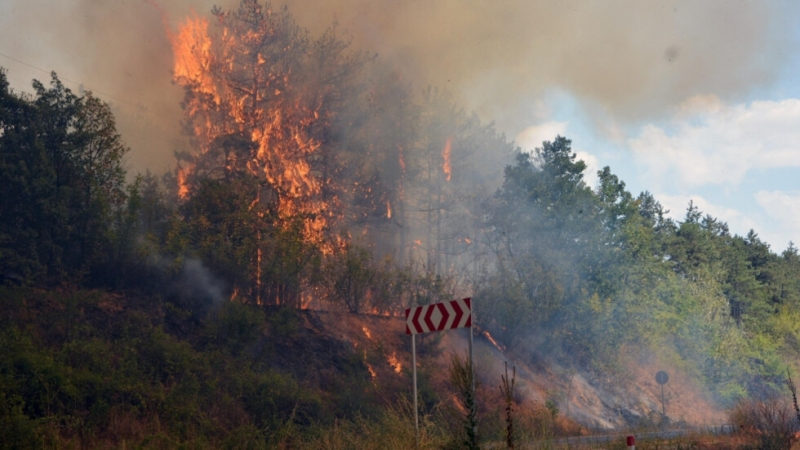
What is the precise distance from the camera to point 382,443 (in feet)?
44.9

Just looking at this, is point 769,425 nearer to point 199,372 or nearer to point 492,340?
point 199,372

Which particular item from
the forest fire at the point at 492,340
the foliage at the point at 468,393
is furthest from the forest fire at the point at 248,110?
the foliage at the point at 468,393

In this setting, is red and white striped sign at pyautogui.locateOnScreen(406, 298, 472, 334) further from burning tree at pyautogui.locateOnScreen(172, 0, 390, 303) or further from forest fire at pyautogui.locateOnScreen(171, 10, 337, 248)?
forest fire at pyautogui.locateOnScreen(171, 10, 337, 248)

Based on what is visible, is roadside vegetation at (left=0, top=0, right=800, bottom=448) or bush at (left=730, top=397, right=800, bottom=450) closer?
bush at (left=730, top=397, right=800, bottom=450)

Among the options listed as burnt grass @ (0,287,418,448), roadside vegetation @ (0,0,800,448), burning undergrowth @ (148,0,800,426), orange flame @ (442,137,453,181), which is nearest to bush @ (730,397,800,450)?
roadside vegetation @ (0,0,800,448)

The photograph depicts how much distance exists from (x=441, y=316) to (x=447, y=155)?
33463mm

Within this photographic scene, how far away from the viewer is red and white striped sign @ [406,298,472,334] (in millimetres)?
12578

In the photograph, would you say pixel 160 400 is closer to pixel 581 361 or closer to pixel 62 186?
pixel 62 186

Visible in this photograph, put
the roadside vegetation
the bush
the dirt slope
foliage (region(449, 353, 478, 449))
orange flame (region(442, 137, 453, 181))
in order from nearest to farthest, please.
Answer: foliage (region(449, 353, 478, 449)), the bush, the roadside vegetation, the dirt slope, orange flame (region(442, 137, 453, 181))

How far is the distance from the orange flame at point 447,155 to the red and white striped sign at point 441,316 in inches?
1279

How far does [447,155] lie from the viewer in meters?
46.0

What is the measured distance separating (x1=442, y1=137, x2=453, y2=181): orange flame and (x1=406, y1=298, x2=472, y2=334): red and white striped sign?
3248cm

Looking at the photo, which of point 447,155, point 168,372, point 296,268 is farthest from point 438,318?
point 447,155

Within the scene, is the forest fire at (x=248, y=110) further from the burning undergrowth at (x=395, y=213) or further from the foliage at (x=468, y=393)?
the foliage at (x=468, y=393)
